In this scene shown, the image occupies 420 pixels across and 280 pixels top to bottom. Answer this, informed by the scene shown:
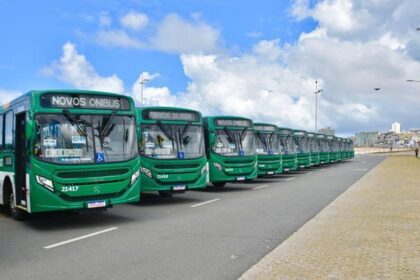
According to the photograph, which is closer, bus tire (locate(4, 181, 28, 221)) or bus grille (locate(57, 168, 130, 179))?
bus grille (locate(57, 168, 130, 179))

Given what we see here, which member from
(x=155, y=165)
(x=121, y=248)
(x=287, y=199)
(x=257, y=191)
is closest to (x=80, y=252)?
(x=121, y=248)

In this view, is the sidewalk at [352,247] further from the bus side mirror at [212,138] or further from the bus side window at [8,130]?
the bus side window at [8,130]

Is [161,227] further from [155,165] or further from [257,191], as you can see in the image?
[257,191]

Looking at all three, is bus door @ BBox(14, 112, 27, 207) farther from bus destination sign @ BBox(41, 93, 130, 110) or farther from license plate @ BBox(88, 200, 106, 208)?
license plate @ BBox(88, 200, 106, 208)

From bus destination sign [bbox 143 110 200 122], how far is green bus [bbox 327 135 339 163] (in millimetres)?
32488

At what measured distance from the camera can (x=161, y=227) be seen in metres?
10.5

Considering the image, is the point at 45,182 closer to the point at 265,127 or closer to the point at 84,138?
the point at 84,138

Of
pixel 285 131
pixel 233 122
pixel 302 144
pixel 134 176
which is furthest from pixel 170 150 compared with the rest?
pixel 302 144

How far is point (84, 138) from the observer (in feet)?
34.5

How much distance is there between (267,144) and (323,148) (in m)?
20.1

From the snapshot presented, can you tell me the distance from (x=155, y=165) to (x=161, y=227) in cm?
403

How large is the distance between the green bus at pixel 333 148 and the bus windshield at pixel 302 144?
11.9 m

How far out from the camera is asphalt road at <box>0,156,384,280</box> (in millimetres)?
6898

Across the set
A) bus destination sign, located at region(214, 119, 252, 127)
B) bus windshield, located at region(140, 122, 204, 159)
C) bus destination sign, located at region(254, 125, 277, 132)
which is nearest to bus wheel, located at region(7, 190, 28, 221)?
bus windshield, located at region(140, 122, 204, 159)
